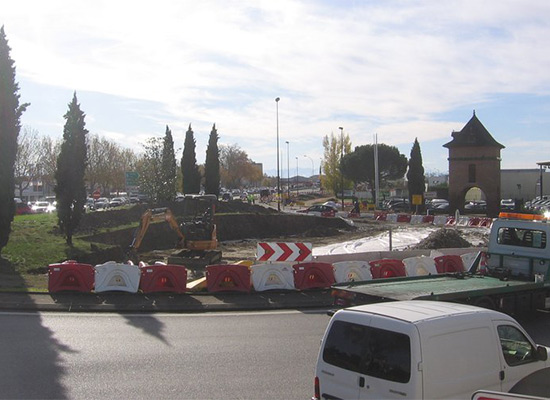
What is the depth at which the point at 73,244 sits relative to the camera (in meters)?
25.2

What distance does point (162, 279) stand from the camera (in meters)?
15.7

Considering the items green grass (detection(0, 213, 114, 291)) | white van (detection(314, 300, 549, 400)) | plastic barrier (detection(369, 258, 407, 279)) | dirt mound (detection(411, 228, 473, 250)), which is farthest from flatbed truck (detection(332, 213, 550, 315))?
dirt mound (detection(411, 228, 473, 250))

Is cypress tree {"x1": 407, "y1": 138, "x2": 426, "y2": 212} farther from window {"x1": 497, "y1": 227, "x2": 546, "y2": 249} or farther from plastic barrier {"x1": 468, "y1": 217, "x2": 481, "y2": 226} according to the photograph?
window {"x1": 497, "y1": 227, "x2": 546, "y2": 249}

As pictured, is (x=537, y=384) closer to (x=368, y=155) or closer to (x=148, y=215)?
(x=148, y=215)

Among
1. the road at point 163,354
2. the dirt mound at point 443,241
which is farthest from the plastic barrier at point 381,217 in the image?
the road at point 163,354

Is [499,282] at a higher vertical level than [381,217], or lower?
higher

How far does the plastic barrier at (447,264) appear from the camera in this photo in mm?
18422

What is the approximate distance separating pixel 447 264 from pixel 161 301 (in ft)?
30.3

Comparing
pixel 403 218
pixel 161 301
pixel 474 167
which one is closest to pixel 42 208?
pixel 403 218

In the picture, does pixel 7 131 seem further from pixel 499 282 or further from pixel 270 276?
pixel 499 282

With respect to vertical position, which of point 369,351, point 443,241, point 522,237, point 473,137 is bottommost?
point 443,241

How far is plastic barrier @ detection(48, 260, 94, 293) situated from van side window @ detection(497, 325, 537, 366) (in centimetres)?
1188

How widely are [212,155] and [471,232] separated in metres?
28.9

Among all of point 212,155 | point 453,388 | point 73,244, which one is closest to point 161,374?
point 453,388
